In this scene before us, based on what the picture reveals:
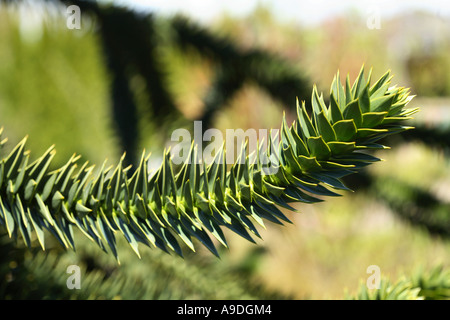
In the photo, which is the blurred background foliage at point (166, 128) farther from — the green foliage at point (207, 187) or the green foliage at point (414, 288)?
the green foliage at point (207, 187)

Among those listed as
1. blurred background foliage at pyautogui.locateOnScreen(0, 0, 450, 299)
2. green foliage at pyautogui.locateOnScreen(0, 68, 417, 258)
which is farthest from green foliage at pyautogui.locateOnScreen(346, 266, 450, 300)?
green foliage at pyautogui.locateOnScreen(0, 68, 417, 258)

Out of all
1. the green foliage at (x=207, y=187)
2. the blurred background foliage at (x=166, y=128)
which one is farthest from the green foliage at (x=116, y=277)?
the green foliage at (x=207, y=187)

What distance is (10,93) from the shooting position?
3.92 meters

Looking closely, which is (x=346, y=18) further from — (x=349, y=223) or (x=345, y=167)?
(x=345, y=167)

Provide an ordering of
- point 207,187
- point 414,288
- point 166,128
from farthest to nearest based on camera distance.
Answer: point 166,128
point 414,288
point 207,187

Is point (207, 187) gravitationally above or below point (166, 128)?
below

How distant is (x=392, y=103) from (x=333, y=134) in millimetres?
62

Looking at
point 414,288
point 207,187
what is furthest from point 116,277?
point 414,288

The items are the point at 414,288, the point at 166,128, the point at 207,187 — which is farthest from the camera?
the point at 166,128

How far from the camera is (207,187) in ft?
1.61

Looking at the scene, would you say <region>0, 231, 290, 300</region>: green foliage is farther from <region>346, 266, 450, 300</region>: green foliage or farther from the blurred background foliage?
<region>346, 266, 450, 300</region>: green foliage

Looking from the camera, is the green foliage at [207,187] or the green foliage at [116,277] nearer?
the green foliage at [207,187]

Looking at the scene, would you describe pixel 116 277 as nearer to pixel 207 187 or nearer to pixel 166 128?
pixel 207 187

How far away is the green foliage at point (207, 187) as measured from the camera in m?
0.45
